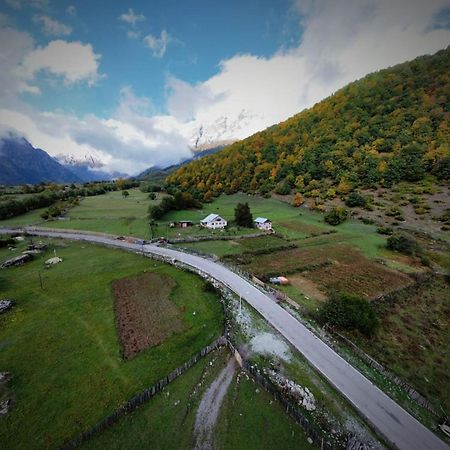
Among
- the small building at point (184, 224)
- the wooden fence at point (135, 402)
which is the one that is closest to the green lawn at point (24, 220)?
the small building at point (184, 224)

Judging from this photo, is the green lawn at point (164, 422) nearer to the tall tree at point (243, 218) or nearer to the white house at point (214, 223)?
the white house at point (214, 223)

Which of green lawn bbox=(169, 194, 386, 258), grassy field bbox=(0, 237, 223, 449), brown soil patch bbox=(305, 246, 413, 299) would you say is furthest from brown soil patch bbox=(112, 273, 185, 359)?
brown soil patch bbox=(305, 246, 413, 299)

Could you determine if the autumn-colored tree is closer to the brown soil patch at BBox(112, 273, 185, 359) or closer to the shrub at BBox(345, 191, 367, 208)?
the shrub at BBox(345, 191, 367, 208)

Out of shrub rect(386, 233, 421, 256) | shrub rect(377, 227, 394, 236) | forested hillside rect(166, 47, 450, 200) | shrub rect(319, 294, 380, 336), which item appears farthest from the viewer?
forested hillside rect(166, 47, 450, 200)

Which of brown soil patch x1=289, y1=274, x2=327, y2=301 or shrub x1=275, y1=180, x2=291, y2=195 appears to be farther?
shrub x1=275, y1=180, x2=291, y2=195

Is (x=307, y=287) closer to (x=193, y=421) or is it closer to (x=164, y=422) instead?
(x=193, y=421)

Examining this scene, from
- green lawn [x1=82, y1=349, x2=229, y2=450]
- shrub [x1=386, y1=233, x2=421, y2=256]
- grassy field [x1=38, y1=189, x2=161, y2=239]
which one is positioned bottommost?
shrub [x1=386, y1=233, x2=421, y2=256]

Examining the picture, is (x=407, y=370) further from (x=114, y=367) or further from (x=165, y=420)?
(x=114, y=367)

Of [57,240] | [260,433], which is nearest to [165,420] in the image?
[260,433]
